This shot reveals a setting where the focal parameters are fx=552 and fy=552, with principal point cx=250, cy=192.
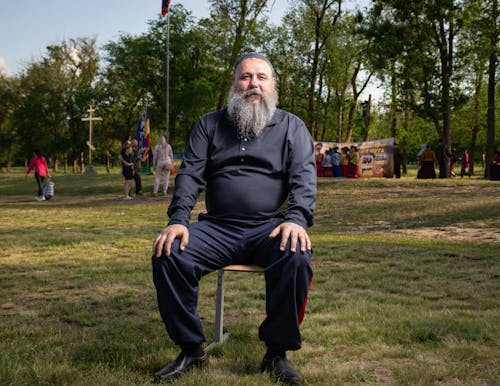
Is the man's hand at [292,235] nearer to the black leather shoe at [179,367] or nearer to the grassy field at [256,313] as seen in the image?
the grassy field at [256,313]

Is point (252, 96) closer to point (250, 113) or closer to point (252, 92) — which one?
point (252, 92)

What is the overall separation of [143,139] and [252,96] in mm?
26247

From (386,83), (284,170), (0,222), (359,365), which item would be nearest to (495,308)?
(359,365)

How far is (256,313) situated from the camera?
4.61 meters

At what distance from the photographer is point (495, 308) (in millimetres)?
4648

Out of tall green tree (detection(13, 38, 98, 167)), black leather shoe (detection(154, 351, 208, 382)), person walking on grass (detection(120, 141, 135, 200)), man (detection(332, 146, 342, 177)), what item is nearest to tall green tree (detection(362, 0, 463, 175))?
man (detection(332, 146, 342, 177))

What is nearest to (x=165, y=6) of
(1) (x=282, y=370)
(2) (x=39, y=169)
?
(2) (x=39, y=169)

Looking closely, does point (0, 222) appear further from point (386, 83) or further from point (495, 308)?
point (386, 83)

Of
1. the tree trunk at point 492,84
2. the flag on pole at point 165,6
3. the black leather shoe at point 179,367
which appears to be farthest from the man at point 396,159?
the black leather shoe at point 179,367

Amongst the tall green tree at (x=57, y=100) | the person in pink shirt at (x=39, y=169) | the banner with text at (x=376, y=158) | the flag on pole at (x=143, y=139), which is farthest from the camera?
the tall green tree at (x=57, y=100)

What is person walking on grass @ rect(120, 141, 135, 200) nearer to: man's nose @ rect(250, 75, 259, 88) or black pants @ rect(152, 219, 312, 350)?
man's nose @ rect(250, 75, 259, 88)

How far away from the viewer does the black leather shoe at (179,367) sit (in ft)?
9.66

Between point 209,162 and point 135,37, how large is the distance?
48.8 metres

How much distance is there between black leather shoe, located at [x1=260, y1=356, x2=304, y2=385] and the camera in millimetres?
2943
